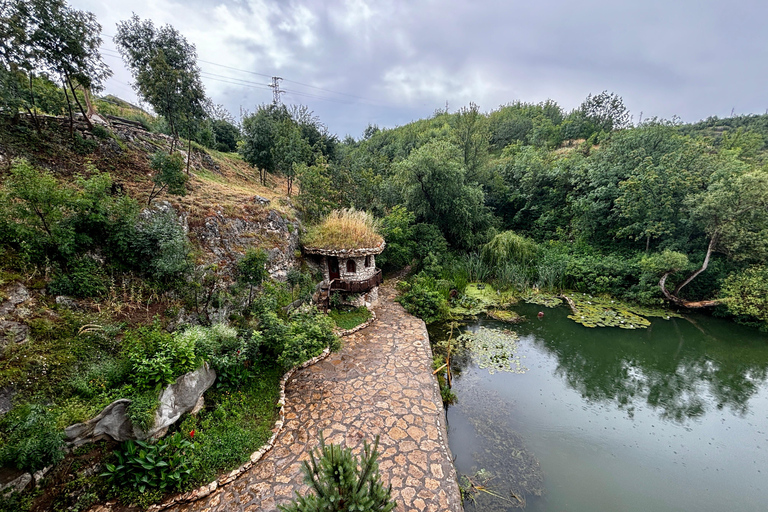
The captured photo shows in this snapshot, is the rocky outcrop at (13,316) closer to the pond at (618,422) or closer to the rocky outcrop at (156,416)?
the rocky outcrop at (156,416)

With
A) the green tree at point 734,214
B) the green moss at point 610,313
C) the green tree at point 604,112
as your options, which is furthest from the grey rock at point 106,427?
the green tree at point 604,112

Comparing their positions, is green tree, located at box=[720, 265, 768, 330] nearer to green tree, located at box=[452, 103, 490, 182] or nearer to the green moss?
the green moss

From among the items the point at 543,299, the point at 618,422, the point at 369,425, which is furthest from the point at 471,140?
the point at 369,425

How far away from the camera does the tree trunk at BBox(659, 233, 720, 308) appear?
9.86m

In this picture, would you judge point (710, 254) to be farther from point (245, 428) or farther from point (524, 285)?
point (245, 428)

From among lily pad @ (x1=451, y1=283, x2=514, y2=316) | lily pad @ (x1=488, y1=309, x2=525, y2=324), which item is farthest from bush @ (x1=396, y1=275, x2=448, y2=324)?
lily pad @ (x1=488, y1=309, x2=525, y2=324)

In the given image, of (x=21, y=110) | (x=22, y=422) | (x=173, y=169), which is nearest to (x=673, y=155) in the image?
(x=173, y=169)

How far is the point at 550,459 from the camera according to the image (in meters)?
5.24

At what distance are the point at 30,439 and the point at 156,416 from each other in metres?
1.13

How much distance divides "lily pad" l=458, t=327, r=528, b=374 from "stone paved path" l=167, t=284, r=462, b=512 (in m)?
1.72

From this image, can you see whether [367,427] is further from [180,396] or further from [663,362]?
[663,362]

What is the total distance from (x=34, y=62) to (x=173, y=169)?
3389 millimetres

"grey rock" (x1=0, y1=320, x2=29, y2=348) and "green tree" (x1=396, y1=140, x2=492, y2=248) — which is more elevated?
"green tree" (x1=396, y1=140, x2=492, y2=248)

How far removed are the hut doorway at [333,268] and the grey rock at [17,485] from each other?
6.64m
